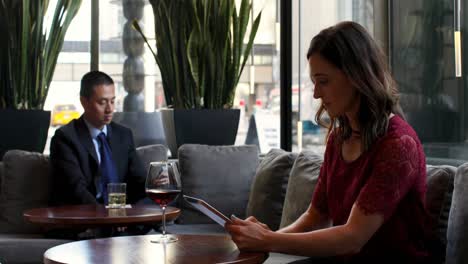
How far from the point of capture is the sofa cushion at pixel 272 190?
4031 mm

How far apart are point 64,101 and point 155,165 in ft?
11.6

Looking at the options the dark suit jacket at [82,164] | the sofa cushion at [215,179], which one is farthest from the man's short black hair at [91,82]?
the sofa cushion at [215,179]

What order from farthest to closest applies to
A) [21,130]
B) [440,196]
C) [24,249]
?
1. [21,130]
2. [24,249]
3. [440,196]

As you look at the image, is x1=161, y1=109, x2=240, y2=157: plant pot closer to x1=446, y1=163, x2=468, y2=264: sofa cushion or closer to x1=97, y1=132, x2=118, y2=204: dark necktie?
x1=97, y1=132, x2=118, y2=204: dark necktie

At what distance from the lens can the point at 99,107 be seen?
13.9 ft

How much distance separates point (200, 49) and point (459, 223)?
3.29 m

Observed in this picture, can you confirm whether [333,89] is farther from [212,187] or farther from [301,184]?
[212,187]

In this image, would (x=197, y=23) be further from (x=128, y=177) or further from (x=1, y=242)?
(x=1, y=242)

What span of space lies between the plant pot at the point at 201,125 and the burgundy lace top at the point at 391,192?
10.1 feet

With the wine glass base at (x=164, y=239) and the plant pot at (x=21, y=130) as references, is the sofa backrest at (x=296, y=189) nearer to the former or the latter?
the wine glass base at (x=164, y=239)

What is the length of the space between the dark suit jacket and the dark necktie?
0.03 meters

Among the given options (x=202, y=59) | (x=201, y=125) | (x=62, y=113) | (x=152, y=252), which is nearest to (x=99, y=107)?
(x=201, y=125)

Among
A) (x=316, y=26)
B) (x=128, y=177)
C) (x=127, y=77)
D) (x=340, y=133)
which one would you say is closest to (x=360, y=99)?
(x=340, y=133)

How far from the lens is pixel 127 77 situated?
230 inches
